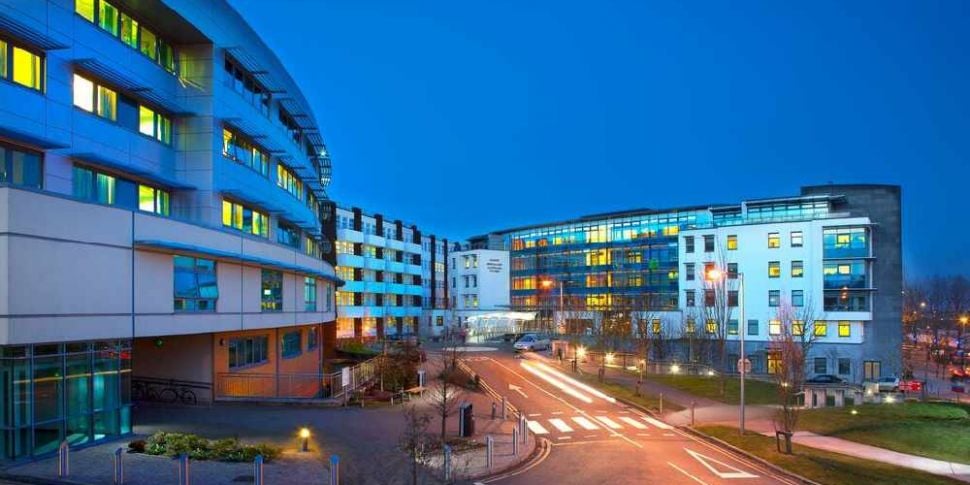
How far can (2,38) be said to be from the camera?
2069 centimetres

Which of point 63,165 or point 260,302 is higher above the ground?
point 63,165

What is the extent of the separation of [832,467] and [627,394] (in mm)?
18410

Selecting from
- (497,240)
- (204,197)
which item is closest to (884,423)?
(204,197)

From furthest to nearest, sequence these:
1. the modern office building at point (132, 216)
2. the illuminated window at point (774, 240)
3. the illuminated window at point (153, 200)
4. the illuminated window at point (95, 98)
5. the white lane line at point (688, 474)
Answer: the illuminated window at point (774, 240)
the illuminated window at point (153, 200)
the illuminated window at point (95, 98)
the white lane line at point (688, 474)
the modern office building at point (132, 216)

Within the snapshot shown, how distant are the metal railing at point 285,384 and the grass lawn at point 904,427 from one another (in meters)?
19.9

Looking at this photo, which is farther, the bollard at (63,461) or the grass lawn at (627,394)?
the grass lawn at (627,394)

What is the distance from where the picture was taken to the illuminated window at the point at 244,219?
33.9 m

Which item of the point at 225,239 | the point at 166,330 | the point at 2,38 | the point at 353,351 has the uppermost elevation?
the point at 2,38

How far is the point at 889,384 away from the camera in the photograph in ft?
178

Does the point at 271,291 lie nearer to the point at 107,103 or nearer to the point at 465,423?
the point at 107,103

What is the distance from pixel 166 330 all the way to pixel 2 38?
10.1 metres

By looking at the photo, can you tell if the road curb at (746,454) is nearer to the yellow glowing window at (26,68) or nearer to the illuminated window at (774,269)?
the yellow glowing window at (26,68)

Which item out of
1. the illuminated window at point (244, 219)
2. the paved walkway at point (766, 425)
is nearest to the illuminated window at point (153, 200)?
the illuminated window at point (244, 219)

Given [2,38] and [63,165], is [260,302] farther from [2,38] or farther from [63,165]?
[2,38]
